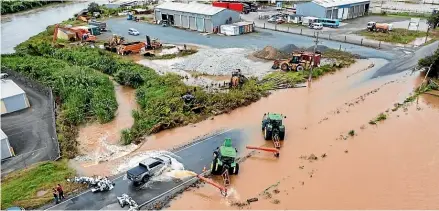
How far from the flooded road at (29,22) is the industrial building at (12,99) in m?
20.1

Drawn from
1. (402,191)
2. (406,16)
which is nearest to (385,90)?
(402,191)

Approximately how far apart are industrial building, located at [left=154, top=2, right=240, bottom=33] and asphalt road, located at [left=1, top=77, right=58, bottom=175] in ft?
81.0

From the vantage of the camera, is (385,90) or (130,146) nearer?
(130,146)

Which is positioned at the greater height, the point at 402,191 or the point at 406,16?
the point at 406,16

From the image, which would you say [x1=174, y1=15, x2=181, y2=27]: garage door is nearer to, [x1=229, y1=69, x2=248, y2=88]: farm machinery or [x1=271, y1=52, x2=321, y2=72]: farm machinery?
[x1=271, y1=52, x2=321, y2=72]: farm machinery

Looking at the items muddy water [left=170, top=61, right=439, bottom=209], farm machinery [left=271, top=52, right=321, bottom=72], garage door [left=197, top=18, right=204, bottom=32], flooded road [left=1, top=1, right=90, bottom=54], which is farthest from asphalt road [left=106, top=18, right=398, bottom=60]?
flooded road [left=1, top=1, right=90, bottom=54]

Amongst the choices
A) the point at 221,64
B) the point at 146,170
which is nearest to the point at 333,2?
the point at 221,64

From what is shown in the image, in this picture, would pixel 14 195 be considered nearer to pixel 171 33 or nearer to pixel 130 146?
pixel 130 146

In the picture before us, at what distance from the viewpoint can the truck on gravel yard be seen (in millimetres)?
16781

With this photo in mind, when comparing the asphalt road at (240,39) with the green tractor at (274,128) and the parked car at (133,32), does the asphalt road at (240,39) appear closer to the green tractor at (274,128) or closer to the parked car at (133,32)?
the parked car at (133,32)

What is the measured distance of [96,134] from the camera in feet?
73.7

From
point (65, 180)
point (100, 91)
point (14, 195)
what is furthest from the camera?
point (100, 91)

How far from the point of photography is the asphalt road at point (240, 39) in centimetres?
3909

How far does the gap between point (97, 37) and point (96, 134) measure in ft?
87.2
